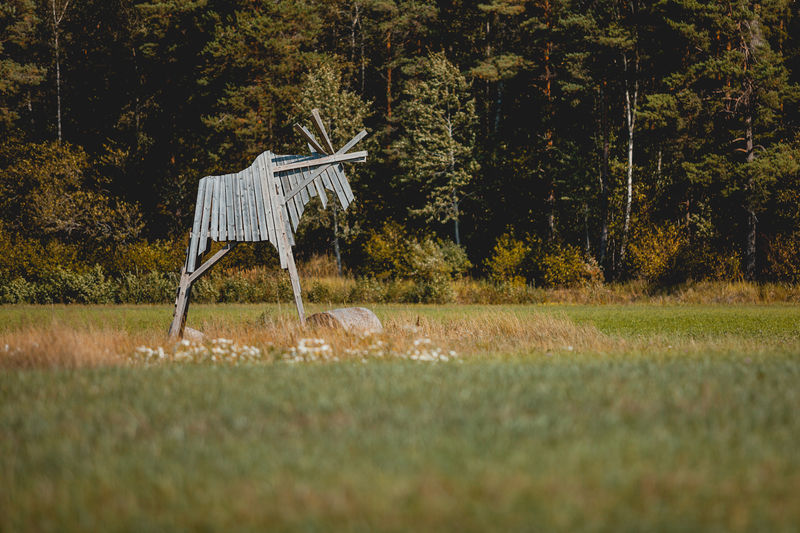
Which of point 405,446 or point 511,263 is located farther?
point 511,263

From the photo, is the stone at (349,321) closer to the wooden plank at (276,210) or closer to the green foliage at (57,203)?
the wooden plank at (276,210)

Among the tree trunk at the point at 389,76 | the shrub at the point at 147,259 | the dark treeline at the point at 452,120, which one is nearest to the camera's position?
the dark treeline at the point at 452,120

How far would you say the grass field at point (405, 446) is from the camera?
4391 millimetres

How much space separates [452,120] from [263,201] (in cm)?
2615

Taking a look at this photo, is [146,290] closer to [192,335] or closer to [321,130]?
[192,335]

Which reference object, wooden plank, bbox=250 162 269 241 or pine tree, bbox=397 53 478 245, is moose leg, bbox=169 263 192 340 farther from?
pine tree, bbox=397 53 478 245

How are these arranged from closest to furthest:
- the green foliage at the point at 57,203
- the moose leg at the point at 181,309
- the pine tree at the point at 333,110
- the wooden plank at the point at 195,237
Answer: the moose leg at the point at 181,309 → the wooden plank at the point at 195,237 → the green foliage at the point at 57,203 → the pine tree at the point at 333,110

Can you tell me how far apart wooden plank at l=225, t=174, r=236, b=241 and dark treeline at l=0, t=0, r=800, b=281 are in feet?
72.5

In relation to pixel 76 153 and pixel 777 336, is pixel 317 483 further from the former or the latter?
pixel 76 153

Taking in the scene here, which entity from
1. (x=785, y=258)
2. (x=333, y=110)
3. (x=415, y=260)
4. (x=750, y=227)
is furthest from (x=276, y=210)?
(x=785, y=258)

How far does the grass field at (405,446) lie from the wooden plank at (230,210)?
16.6 ft

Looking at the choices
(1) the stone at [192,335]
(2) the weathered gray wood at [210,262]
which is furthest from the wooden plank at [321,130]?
(1) the stone at [192,335]

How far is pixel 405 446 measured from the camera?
5566 millimetres

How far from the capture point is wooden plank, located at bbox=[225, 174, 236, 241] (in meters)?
14.8
